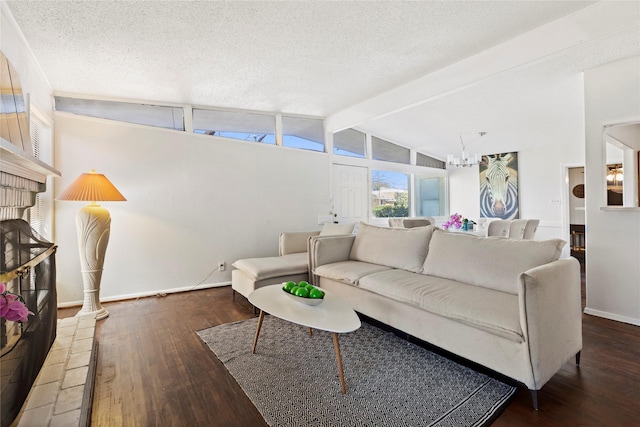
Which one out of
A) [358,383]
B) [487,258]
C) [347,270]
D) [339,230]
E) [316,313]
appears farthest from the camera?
[339,230]

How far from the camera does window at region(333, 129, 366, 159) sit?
218 inches

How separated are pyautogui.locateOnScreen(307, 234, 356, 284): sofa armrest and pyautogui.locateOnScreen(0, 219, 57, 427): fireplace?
6.97 ft

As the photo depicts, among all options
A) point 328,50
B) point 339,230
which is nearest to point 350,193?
point 339,230

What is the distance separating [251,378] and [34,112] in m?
3.09

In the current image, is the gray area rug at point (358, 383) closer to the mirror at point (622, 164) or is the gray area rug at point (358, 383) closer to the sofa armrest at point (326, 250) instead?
the sofa armrest at point (326, 250)

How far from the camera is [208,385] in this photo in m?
1.87

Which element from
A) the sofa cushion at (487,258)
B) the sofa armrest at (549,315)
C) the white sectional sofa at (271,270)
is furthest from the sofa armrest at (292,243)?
the sofa armrest at (549,315)

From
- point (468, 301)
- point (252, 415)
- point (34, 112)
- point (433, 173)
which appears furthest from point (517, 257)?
point (433, 173)

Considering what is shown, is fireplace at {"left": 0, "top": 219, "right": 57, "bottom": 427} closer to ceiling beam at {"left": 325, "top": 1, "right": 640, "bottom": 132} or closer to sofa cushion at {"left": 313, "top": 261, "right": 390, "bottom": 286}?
sofa cushion at {"left": 313, "top": 261, "right": 390, "bottom": 286}

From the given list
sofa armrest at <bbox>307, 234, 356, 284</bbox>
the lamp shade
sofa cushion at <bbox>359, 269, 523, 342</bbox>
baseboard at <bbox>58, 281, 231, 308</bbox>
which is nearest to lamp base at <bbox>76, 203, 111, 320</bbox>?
the lamp shade

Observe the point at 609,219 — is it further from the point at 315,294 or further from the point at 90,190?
the point at 90,190

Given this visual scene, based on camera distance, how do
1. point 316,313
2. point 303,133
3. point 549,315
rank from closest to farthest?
point 549,315
point 316,313
point 303,133

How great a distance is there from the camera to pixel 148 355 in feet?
7.43

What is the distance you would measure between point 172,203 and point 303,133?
237 centimetres
